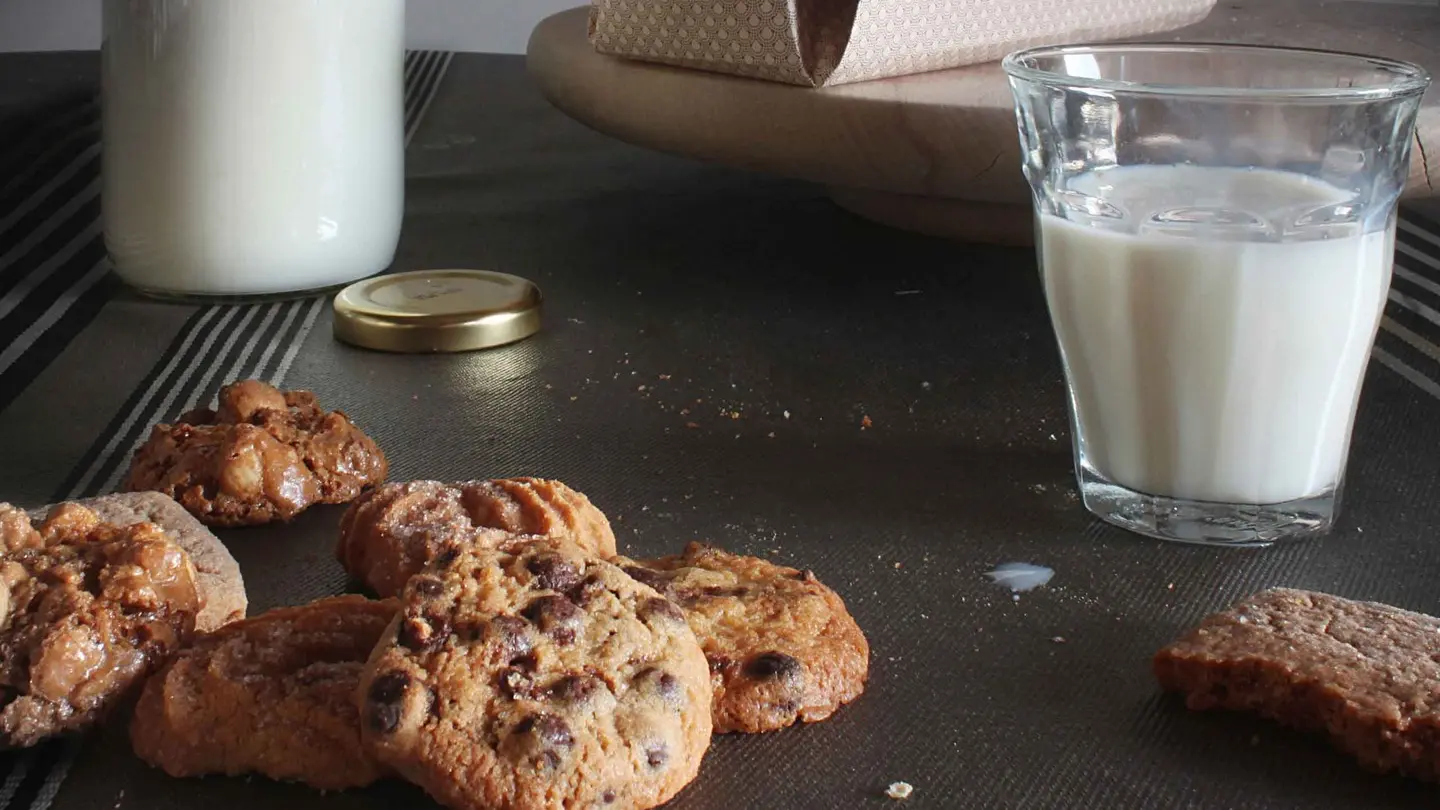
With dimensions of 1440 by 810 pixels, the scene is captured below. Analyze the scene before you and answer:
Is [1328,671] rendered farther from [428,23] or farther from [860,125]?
[428,23]

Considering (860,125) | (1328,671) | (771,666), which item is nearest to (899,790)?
(771,666)

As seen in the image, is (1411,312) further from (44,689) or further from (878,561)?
(44,689)

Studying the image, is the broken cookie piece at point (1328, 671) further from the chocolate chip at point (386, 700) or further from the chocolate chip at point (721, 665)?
the chocolate chip at point (386, 700)

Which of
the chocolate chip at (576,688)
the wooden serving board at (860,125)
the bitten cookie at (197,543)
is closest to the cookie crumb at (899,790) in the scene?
the chocolate chip at (576,688)

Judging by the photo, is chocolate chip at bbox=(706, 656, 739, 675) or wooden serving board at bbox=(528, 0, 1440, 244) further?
wooden serving board at bbox=(528, 0, 1440, 244)

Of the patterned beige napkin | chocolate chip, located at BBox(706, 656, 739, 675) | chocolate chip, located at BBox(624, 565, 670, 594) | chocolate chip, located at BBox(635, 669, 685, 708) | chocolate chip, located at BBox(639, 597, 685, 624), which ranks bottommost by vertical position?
chocolate chip, located at BBox(706, 656, 739, 675)

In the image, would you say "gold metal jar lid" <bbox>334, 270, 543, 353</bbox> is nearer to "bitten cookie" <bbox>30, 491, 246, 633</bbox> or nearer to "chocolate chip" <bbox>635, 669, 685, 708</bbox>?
"bitten cookie" <bbox>30, 491, 246, 633</bbox>

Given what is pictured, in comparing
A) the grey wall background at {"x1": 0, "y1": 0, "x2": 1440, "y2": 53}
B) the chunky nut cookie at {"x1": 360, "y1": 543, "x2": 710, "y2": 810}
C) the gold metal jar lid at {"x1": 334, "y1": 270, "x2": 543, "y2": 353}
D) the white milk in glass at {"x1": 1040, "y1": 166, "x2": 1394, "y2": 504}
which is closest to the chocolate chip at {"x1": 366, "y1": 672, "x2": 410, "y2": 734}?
the chunky nut cookie at {"x1": 360, "y1": 543, "x2": 710, "y2": 810}

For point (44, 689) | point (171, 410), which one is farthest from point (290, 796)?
point (171, 410)
